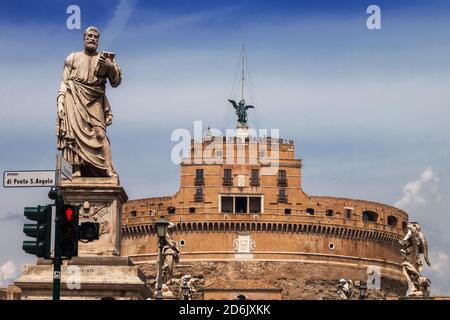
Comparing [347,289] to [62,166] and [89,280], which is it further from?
[62,166]

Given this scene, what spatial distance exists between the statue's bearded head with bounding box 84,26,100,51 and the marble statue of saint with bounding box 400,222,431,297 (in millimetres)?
13431

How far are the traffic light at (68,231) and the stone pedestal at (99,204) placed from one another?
6641 millimetres

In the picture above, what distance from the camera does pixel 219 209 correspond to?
16212 cm

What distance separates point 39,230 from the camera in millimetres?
21375

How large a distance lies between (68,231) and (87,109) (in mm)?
7976

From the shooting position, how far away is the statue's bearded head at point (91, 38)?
2891 centimetres

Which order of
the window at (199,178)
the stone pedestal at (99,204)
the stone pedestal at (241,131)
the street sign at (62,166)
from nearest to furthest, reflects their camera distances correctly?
1. the street sign at (62,166)
2. the stone pedestal at (99,204)
3. the window at (199,178)
4. the stone pedestal at (241,131)

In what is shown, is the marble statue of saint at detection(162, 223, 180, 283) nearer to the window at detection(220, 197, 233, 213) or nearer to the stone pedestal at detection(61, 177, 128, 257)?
the stone pedestal at detection(61, 177, 128, 257)

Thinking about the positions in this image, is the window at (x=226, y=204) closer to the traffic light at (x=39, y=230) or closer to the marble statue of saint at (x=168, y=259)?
the marble statue of saint at (x=168, y=259)

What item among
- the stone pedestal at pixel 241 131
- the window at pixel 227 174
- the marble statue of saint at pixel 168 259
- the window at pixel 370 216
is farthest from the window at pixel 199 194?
the marble statue of saint at pixel 168 259

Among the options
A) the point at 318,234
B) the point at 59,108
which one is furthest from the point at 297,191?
the point at 59,108

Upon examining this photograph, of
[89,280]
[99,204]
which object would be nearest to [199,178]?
[99,204]
